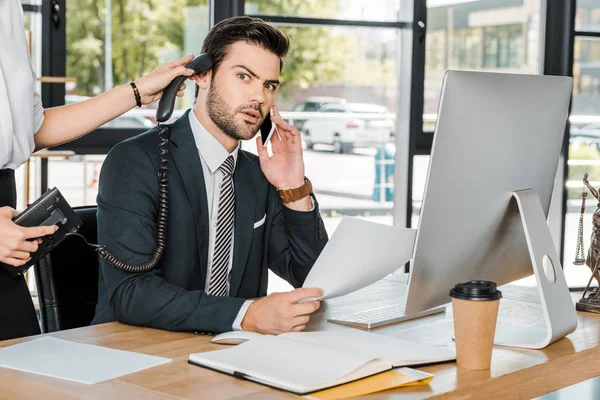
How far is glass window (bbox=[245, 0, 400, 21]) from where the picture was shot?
4.37 meters

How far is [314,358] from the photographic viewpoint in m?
1.39

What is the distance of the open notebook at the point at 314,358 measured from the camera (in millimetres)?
1303

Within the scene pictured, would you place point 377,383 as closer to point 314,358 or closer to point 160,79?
point 314,358

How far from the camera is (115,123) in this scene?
4039 millimetres

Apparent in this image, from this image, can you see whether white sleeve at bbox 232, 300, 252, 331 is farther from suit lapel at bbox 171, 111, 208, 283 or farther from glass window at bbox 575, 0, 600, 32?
glass window at bbox 575, 0, 600, 32

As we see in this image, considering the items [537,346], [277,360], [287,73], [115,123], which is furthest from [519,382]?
[287,73]

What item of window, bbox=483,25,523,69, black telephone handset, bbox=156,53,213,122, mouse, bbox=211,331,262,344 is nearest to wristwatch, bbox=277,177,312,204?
black telephone handset, bbox=156,53,213,122

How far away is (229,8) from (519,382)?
3135 mm

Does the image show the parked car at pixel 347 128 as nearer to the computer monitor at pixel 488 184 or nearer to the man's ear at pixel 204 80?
the man's ear at pixel 204 80

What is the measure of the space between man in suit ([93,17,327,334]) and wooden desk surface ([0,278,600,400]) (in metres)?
0.09

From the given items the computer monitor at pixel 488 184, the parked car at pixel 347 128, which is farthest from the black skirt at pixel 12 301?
the parked car at pixel 347 128

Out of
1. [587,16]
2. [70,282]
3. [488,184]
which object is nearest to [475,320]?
[488,184]

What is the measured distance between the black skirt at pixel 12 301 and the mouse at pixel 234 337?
542mm

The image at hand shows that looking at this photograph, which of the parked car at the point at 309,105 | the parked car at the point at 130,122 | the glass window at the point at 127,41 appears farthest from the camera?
the parked car at the point at 309,105
